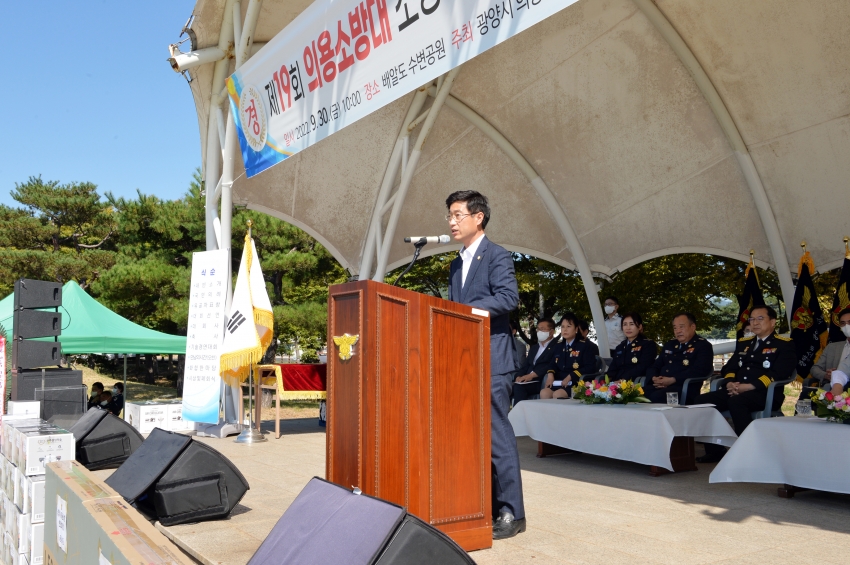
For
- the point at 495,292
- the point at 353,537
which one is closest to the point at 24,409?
the point at 495,292

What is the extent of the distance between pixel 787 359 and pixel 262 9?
6.86 meters

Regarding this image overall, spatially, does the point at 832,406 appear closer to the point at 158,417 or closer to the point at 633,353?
the point at 633,353

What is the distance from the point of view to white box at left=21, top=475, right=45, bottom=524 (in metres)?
3.14

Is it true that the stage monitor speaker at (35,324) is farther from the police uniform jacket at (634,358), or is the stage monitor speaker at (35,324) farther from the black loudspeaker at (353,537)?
the black loudspeaker at (353,537)

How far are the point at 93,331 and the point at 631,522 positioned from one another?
11416 millimetres

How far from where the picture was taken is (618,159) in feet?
33.8

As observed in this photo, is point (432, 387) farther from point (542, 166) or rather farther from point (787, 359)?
point (542, 166)

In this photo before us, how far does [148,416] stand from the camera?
989 centimetres

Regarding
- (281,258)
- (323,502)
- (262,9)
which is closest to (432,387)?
(323,502)

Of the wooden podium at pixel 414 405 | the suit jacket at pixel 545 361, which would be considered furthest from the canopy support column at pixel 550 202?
the wooden podium at pixel 414 405

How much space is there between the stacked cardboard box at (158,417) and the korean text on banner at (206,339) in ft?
3.83

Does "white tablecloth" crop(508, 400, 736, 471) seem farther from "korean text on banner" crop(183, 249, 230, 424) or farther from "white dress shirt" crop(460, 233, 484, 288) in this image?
"korean text on banner" crop(183, 249, 230, 424)

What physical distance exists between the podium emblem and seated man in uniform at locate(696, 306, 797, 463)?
431 centimetres

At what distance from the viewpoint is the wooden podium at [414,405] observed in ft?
10.0
